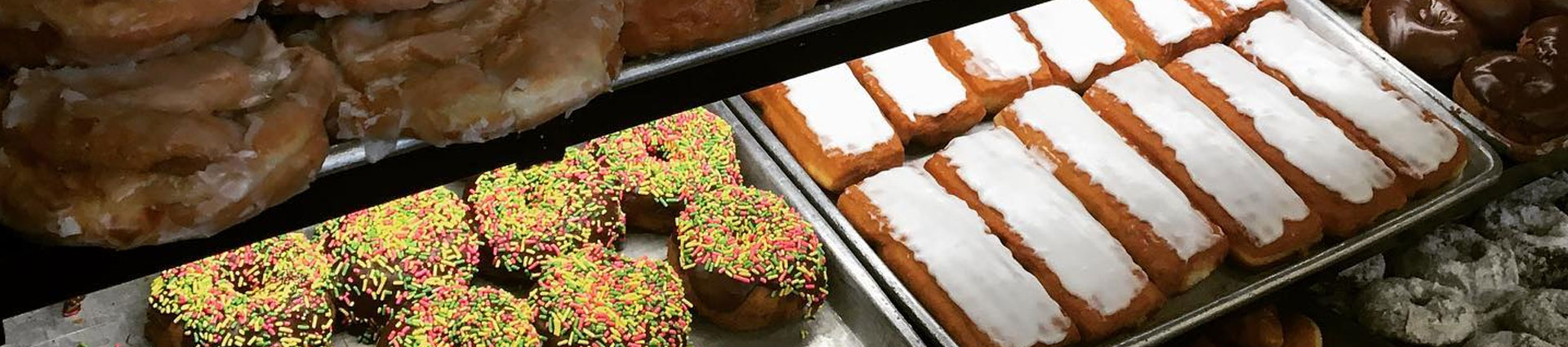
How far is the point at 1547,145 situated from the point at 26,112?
3.25 m

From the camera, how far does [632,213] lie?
267cm

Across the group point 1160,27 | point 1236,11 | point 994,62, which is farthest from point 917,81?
point 1236,11

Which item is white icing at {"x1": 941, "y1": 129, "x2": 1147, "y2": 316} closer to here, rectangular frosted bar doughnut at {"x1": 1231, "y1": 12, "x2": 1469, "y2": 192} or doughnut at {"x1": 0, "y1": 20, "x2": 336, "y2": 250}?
rectangular frosted bar doughnut at {"x1": 1231, "y1": 12, "x2": 1469, "y2": 192}

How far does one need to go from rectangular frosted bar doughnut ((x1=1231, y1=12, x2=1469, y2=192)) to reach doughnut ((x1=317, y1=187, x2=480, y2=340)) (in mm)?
2040

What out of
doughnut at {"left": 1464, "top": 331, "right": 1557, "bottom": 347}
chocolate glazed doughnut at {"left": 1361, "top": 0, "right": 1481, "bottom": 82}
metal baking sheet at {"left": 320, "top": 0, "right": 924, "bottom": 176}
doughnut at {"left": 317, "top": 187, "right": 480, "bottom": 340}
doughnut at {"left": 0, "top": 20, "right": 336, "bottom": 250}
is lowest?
doughnut at {"left": 1464, "top": 331, "right": 1557, "bottom": 347}

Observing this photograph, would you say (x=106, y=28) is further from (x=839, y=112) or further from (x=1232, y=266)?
(x=1232, y=266)

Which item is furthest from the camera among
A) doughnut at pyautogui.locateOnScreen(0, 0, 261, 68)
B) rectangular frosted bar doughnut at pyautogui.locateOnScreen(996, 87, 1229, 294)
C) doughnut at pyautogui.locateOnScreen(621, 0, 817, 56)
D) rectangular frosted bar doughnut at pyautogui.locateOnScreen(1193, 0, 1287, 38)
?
rectangular frosted bar doughnut at pyautogui.locateOnScreen(1193, 0, 1287, 38)

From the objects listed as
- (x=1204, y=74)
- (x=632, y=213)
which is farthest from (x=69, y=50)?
(x=1204, y=74)

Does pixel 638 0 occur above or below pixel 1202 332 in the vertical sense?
above

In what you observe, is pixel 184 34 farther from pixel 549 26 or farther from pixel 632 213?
pixel 632 213

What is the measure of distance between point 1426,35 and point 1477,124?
278 millimetres

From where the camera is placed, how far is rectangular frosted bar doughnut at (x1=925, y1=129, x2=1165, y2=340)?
8.28ft

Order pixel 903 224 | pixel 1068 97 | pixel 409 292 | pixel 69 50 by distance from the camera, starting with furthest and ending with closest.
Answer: pixel 1068 97, pixel 903 224, pixel 409 292, pixel 69 50

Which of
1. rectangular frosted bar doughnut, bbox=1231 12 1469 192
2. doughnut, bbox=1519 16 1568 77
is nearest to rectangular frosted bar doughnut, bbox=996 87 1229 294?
rectangular frosted bar doughnut, bbox=1231 12 1469 192
